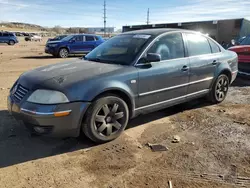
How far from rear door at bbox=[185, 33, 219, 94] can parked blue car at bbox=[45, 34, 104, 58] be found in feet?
44.2

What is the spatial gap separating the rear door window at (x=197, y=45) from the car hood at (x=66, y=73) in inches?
67.2

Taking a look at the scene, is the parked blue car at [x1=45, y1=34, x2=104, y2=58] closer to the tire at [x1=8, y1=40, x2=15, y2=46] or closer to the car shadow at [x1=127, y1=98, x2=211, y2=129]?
the car shadow at [x1=127, y1=98, x2=211, y2=129]

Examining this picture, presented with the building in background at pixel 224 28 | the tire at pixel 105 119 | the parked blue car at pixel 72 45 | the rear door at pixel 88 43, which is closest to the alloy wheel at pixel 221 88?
the tire at pixel 105 119

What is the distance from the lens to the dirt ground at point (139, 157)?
9.90ft

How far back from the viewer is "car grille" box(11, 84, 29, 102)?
3.69m

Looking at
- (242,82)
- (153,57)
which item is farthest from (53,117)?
(242,82)

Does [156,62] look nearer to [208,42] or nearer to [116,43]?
[116,43]

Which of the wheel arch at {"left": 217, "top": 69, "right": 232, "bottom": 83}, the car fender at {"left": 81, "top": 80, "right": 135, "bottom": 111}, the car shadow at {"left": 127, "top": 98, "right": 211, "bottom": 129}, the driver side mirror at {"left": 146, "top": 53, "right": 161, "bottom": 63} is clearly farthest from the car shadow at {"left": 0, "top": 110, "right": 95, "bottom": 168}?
the wheel arch at {"left": 217, "top": 69, "right": 232, "bottom": 83}

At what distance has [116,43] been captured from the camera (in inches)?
193

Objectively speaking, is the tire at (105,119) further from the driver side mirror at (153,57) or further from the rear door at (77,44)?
the rear door at (77,44)

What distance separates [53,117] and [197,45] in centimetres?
327

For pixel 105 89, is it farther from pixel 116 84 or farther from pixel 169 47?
pixel 169 47

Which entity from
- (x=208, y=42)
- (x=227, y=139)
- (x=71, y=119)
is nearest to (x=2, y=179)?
(x=71, y=119)

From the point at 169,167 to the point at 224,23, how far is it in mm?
13109
